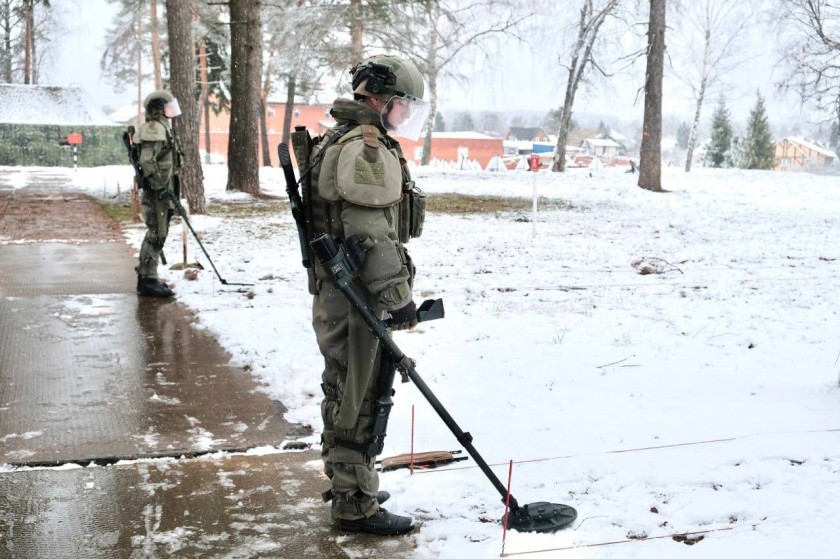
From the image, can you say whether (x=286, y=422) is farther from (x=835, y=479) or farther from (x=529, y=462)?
(x=835, y=479)

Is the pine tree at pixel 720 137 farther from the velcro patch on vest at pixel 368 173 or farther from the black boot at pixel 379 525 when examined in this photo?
the velcro patch on vest at pixel 368 173

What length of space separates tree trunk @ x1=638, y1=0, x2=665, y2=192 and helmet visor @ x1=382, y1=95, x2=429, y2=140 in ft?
63.7

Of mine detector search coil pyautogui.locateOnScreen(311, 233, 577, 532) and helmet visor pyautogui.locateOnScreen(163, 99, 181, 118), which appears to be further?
helmet visor pyautogui.locateOnScreen(163, 99, 181, 118)

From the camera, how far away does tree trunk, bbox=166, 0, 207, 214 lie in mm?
14086

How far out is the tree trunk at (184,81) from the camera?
14086 mm

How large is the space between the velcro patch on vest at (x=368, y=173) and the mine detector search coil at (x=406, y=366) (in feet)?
0.85

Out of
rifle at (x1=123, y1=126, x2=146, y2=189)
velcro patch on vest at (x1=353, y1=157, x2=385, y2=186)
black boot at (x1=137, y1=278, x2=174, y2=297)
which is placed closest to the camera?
velcro patch on vest at (x1=353, y1=157, x2=385, y2=186)

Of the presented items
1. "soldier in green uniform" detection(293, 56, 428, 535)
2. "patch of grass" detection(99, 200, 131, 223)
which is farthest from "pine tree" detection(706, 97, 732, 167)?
"soldier in green uniform" detection(293, 56, 428, 535)

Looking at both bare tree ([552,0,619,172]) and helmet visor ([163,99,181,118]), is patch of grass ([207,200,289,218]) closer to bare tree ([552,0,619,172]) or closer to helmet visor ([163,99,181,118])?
helmet visor ([163,99,181,118])

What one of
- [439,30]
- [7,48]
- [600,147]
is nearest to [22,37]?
[7,48]

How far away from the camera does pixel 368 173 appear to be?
312 cm

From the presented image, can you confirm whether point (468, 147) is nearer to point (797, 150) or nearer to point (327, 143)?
point (797, 150)

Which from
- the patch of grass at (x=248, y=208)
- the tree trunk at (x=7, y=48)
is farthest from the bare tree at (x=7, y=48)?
the patch of grass at (x=248, y=208)

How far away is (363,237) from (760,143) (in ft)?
224
